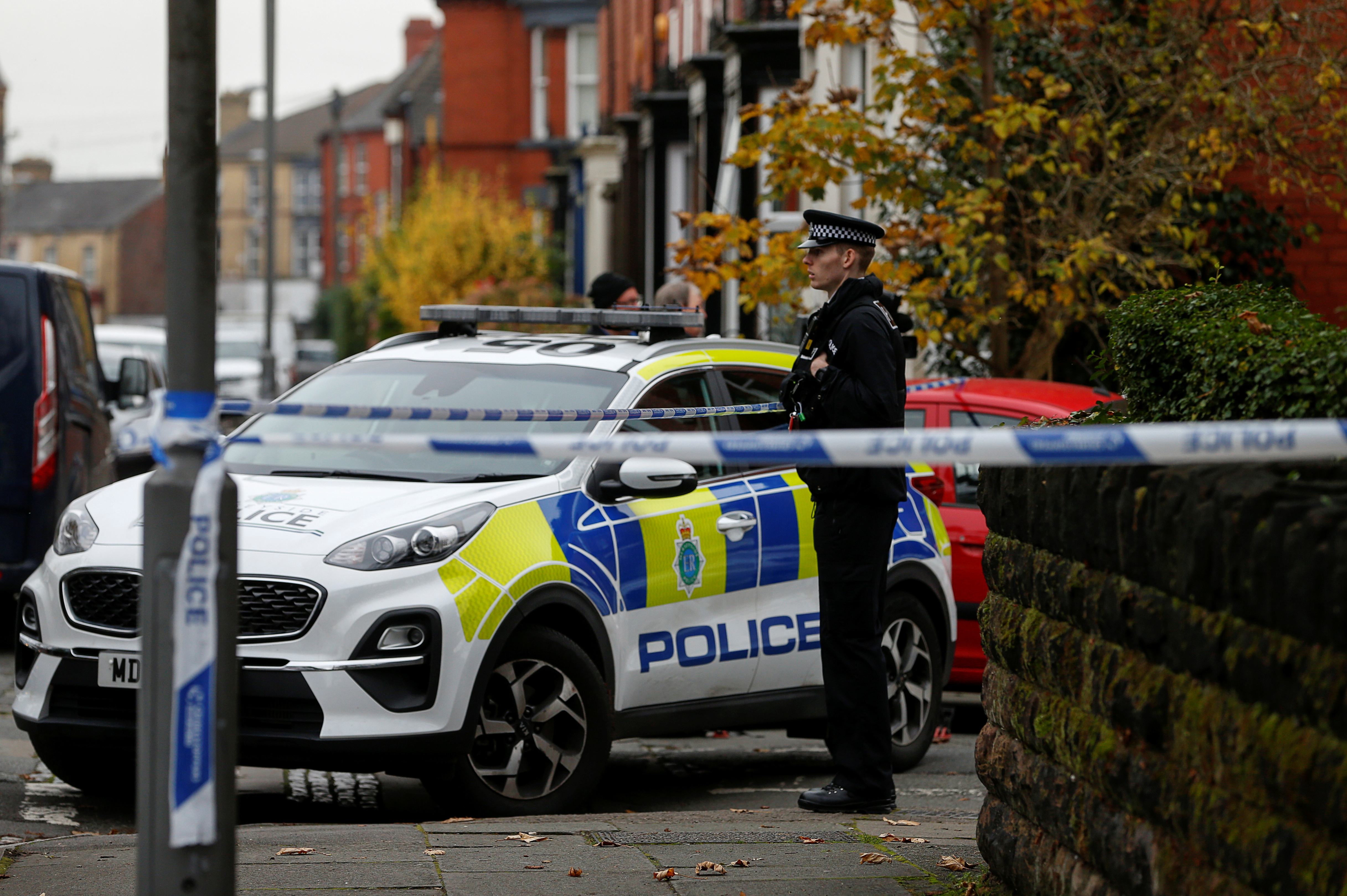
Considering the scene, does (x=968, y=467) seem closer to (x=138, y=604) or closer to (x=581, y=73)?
(x=138, y=604)

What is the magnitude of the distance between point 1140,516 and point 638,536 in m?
3.22

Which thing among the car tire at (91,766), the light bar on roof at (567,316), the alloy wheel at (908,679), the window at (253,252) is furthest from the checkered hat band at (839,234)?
the window at (253,252)

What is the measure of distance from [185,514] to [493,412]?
181 centimetres

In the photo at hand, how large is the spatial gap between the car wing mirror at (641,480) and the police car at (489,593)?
0.04 feet

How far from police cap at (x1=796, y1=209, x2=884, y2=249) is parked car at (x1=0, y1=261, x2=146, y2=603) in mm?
5636

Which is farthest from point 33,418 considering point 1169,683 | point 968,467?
point 1169,683

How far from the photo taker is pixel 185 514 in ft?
11.1

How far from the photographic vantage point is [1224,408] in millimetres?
3955

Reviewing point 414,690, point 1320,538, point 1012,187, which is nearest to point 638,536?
point 414,690

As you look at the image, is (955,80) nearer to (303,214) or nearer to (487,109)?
(487,109)

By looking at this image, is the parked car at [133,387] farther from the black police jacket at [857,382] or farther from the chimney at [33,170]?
the chimney at [33,170]

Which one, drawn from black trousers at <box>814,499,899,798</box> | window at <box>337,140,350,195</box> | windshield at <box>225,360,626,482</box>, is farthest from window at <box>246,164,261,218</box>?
black trousers at <box>814,499,899,798</box>

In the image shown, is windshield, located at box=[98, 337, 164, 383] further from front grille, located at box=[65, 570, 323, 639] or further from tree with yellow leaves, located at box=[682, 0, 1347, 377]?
front grille, located at box=[65, 570, 323, 639]

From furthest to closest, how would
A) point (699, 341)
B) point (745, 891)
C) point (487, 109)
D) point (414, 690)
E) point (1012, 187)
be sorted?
point (487, 109) < point (1012, 187) < point (699, 341) < point (414, 690) < point (745, 891)
